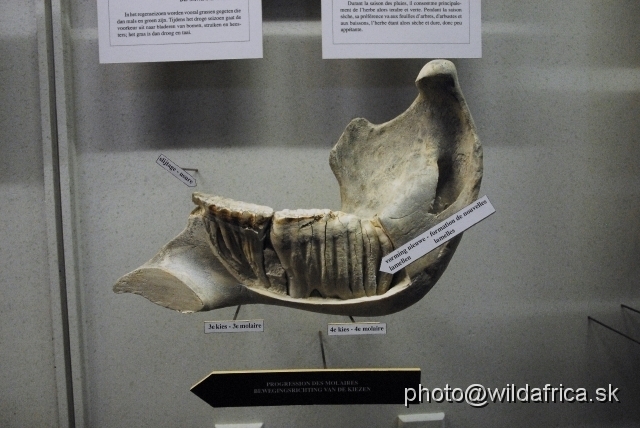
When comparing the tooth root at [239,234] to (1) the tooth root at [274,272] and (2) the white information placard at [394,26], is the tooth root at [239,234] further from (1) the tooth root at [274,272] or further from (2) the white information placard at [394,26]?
(2) the white information placard at [394,26]

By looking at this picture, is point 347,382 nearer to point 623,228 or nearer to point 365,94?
point 365,94

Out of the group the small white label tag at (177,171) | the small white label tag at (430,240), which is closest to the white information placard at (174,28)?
the small white label tag at (177,171)

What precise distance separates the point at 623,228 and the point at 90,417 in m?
2.08

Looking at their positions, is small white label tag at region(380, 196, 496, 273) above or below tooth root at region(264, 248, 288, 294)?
above

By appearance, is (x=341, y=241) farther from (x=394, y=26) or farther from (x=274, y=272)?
(x=394, y=26)

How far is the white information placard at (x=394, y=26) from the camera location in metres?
1.72

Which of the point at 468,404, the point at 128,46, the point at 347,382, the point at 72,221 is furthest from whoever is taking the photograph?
the point at 468,404

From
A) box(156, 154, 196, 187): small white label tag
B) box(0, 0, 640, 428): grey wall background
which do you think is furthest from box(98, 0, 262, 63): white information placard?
box(156, 154, 196, 187): small white label tag

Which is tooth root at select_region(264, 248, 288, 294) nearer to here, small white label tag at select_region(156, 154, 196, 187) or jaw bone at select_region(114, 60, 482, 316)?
jaw bone at select_region(114, 60, 482, 316)

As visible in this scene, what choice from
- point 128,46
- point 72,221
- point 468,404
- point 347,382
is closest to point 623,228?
point 468,404

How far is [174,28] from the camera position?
171cm

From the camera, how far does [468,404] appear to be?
2045 millimetres

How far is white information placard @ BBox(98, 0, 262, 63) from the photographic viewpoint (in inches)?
67.3

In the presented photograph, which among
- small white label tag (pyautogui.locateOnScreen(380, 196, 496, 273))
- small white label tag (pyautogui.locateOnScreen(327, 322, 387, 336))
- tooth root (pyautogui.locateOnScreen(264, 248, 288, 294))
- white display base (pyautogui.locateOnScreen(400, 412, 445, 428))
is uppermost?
small white label tag (pyautogui.locateOnScreen(380, 196, 496, 273))
